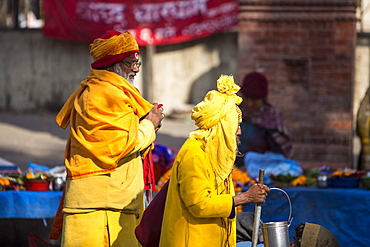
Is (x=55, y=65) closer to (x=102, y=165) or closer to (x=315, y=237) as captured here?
(x=315, y=237)

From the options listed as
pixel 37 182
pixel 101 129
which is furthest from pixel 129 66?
pixel 37 182

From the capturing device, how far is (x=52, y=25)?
15336mm

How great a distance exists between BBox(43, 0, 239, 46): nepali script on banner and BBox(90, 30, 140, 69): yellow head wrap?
33.0ft

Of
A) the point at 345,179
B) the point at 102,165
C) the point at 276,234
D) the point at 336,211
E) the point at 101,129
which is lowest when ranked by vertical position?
the point at 336,211

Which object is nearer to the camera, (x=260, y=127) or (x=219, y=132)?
(x=219, y=132)

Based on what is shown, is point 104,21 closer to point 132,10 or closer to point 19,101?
point 132,10

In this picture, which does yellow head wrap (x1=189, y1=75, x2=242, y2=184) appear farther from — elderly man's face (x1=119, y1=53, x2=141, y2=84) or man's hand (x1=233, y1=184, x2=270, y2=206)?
elderly man's face (x1=119, y1=53, x2=141, y2=84)

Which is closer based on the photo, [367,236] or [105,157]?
[105,157]

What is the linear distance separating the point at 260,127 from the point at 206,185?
13.3 feet

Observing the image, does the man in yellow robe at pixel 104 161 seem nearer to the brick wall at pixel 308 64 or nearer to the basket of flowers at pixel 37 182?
the basket of flowers at pixel 37 182

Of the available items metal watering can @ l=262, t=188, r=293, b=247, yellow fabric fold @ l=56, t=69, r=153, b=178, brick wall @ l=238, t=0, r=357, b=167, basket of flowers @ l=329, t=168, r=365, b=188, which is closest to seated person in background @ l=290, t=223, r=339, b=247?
metal watering can @ l=262, t=188, r=293, b=247

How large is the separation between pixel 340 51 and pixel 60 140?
6.03 m

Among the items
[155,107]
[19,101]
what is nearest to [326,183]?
[155,107]

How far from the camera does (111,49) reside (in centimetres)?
477
